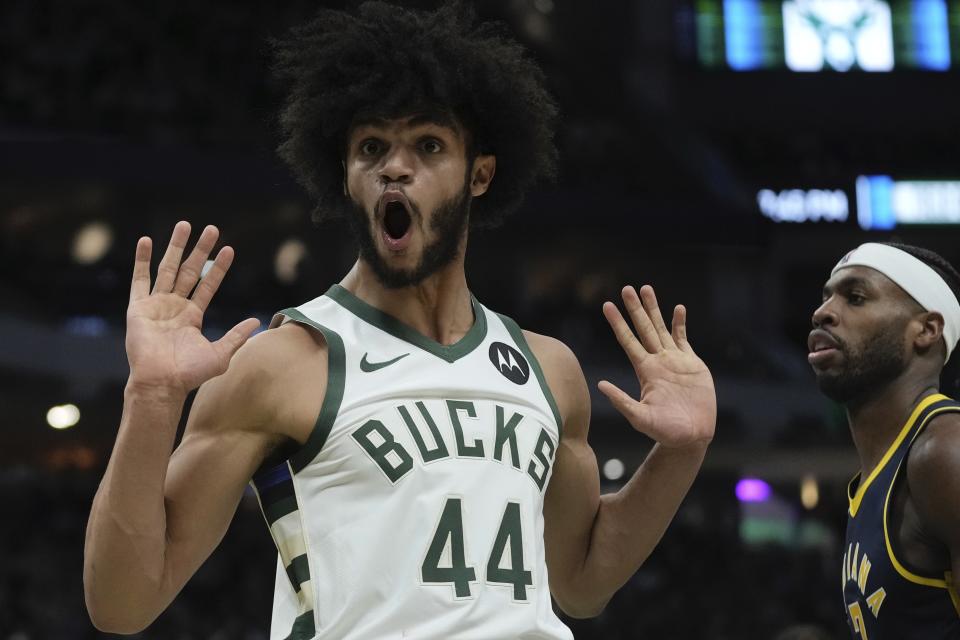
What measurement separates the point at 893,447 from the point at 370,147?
5.80 feet

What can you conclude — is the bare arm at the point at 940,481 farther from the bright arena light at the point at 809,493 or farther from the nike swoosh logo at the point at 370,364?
the bright arena light at the point at 809,493

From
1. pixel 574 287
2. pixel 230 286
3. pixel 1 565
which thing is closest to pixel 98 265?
pixel 230 286

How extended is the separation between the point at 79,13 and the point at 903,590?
16481 mm

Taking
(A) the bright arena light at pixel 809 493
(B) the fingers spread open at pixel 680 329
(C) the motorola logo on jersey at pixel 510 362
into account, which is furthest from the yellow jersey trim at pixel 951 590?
(A) the bright arena light at pixel 809 493

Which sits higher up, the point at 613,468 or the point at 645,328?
the point at 645,328

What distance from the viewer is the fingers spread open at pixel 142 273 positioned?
294 centimetres

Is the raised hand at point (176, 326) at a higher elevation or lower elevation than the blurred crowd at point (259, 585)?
higher

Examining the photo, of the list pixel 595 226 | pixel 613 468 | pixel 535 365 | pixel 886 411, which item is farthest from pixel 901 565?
pixel 595 226

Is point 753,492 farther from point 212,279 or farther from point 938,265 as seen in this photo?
point 212,279

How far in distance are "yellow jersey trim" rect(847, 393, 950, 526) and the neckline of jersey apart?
4.31 ft

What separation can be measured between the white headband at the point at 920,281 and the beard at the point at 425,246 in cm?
145

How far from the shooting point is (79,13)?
18.0 metres

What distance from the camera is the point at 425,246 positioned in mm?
3305

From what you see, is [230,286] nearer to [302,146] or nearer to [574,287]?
[574,287]
